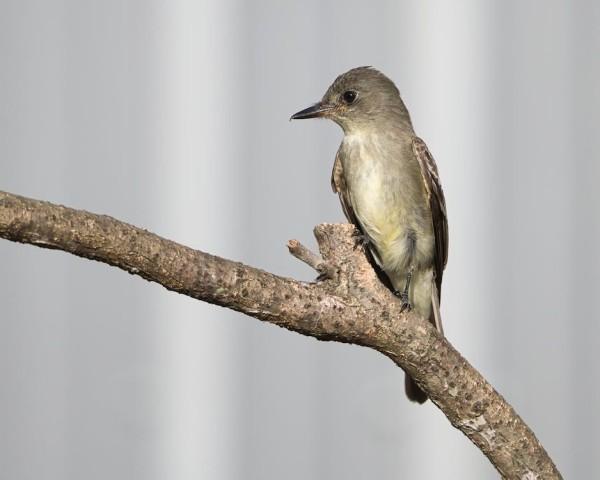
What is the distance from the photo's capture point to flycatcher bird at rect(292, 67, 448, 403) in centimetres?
382

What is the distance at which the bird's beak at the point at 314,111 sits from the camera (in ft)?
13.3

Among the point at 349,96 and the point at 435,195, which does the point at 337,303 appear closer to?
the point at 435,195

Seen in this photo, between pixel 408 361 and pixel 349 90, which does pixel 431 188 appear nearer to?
pixel 349 90

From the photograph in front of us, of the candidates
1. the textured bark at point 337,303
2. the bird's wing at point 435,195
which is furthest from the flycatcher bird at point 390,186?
the textured bark at point 337,303

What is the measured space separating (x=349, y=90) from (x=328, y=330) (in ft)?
5.48

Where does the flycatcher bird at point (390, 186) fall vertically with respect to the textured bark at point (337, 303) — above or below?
above

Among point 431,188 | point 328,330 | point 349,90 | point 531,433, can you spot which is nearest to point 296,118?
point 349,90

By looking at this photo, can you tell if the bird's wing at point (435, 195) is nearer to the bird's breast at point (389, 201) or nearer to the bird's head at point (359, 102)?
the bird's breast at point (389, 201)

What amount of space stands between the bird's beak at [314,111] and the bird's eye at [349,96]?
0.08 meters

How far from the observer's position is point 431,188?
3838 millimetres

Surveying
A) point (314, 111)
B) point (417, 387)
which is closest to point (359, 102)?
point (314, 111)

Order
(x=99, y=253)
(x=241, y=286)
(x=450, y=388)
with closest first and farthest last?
(x=99, y=253) → (x=241, y=286) → (x=450, y=388)

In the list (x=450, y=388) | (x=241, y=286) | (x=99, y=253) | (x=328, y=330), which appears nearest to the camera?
(x=99, y=253)

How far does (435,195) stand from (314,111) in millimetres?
701
